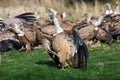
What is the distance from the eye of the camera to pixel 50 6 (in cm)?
3025

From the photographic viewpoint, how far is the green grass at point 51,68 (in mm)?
12969

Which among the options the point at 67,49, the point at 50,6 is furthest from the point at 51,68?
the point at 50,6

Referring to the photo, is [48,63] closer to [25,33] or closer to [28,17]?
[25,33]

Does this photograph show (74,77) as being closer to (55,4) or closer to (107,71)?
(107,71)

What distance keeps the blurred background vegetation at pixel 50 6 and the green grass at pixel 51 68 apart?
11.6 metres

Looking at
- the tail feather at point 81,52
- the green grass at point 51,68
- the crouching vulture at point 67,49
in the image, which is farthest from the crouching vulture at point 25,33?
the tail feather at point 81,52

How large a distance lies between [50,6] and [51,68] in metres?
16.4

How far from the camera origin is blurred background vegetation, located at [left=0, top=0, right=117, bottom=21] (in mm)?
29438

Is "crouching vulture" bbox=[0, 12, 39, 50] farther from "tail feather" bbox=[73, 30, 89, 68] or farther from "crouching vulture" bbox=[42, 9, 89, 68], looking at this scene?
"tail feather" bbox=[73, 30, 89, 68]

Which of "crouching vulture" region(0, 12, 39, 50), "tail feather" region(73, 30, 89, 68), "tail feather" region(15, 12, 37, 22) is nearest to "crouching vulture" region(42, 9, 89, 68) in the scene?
"tail feather" region(73, 30, 89, 68)

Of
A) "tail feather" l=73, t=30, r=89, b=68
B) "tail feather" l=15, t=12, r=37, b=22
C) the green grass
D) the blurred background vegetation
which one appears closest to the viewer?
the green grass

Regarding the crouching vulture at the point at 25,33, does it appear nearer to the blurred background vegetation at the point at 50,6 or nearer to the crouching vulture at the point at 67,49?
the crouching vulture at the point at 67,49

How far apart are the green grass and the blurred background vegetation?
1161cm

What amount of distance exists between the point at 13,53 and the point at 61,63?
4706mm
